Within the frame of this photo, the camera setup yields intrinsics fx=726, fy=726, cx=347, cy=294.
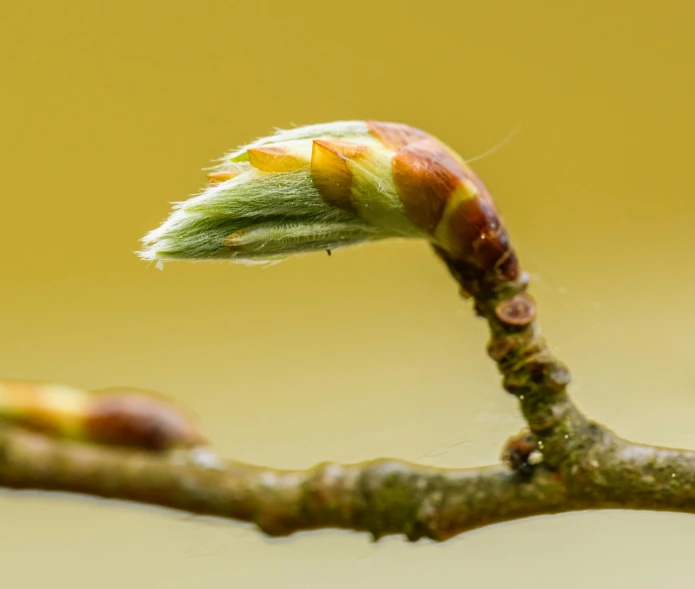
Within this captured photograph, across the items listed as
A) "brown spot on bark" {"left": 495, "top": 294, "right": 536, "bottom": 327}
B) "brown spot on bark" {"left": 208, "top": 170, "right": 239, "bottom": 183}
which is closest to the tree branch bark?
"brown spot on bark" {"left": 495, "top": 294, "right": 536, "bottom": 327}

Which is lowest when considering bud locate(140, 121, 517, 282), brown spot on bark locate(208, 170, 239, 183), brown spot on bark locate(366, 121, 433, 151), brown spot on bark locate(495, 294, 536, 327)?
brown spot on bark locate(495, 294, 536, 327)

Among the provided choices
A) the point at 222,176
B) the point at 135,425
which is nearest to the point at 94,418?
the point at 135,425

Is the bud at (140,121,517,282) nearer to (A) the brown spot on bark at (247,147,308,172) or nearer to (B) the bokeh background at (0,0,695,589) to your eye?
(A) the brown spot on bark at (247,147,308,172)

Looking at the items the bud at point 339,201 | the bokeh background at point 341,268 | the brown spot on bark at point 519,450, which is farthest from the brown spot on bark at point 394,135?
the bokeh background at point 341,268

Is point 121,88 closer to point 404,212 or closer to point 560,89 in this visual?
point 560,89

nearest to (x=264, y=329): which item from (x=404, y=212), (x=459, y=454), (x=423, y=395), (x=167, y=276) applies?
(x=167, y=276)
